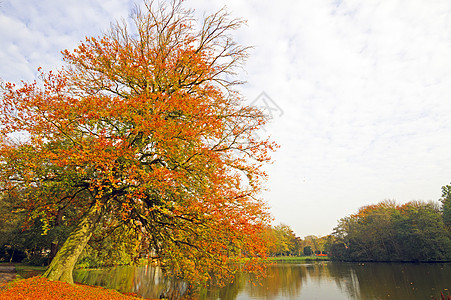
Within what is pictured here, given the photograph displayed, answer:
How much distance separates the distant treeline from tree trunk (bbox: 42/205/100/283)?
56239mm

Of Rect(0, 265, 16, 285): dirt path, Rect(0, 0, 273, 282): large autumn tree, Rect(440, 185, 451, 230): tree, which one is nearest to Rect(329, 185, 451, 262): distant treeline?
Answer: Rect(440, 185, 451, 230): tree

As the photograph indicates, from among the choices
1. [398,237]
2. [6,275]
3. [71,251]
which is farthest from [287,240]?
[71,251]

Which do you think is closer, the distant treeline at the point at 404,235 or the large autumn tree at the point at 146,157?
the large autumn tree at the point at 146,157

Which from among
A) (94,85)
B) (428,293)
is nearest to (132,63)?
(94,85)

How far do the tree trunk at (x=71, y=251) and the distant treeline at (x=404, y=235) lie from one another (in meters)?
56.2

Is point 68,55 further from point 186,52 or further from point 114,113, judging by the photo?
point 186,52

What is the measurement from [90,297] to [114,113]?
702 cm

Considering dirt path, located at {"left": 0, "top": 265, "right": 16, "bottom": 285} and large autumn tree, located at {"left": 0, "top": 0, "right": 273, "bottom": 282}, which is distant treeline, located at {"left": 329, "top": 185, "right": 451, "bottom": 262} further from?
dirt path, located at {"left": 0, "top": 265, "right": 16, "bottom": 285}

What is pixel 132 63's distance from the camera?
495 inches

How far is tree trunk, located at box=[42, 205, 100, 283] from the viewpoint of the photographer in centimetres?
1027

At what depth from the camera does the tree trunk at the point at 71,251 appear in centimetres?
1027

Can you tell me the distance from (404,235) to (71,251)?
58915mm

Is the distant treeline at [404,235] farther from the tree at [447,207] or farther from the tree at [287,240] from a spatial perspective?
→ the tree at [287,240]

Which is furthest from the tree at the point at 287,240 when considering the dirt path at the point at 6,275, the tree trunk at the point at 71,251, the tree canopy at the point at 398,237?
the tree trunk at the point at 71,251
